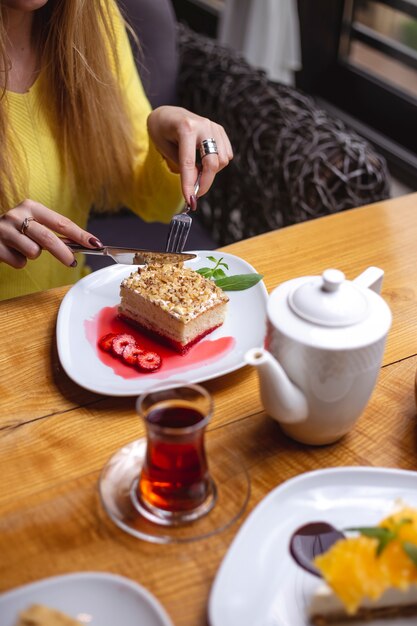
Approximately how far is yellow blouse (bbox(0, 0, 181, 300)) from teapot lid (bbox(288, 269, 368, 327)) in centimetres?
87

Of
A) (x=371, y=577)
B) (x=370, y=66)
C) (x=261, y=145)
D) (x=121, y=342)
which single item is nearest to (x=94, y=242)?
(x=121, y=342)

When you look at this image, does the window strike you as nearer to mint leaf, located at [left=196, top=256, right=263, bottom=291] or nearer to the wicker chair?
the wicker chair

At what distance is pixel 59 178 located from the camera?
5.29 feet

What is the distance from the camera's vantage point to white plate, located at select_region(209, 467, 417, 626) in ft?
2.35

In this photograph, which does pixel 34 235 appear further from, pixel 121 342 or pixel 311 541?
pixel 311 541

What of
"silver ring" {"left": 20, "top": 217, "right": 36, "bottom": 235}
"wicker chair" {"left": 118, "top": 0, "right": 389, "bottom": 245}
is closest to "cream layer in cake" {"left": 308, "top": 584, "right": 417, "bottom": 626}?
"silver ring" {"left": 20, "top": 217, "right": 36, "bottom": 235}

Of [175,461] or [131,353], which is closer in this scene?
[175,461]

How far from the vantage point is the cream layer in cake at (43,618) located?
68 centimetres

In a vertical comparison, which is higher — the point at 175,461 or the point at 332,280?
the point at 332,280

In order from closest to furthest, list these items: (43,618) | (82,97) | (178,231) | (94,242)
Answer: (43,618), (94,242), (178,231), (82,97)

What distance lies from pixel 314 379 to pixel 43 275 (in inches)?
36.7

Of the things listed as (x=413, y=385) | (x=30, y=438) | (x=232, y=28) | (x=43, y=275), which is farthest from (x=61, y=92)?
(x=232, y=28)

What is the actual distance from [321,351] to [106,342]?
1.34ft

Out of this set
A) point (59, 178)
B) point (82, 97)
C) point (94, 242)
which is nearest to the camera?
point (94, 242)
